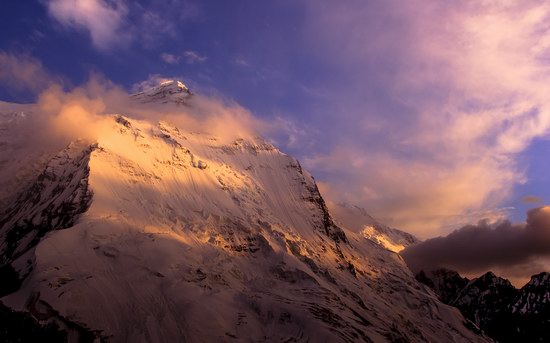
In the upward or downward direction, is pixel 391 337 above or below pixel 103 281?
above

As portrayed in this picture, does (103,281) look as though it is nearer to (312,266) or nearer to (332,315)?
(332,315)

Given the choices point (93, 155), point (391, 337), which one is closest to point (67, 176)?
point (93, 155)

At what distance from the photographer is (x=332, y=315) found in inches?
5792

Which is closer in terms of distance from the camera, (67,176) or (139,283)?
(139,283)

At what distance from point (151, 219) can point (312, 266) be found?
5636 centimetres

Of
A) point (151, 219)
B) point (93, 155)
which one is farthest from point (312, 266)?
point (93, 155)

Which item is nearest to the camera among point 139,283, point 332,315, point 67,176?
point 139,283

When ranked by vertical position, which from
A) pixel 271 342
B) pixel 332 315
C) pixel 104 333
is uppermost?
pixel 332 315

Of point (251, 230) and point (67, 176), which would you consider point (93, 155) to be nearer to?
point (67, 176)

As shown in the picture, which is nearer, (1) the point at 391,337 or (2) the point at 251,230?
(1) the point at 391,337

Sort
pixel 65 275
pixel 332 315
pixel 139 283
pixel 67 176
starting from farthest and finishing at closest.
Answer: pixel 67 176, pixel 332 315, pixel 139 283, pixel 65 275

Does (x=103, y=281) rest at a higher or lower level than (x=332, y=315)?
lower

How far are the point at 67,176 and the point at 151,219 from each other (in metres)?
37.3

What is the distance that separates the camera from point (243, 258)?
17362 centimetres
